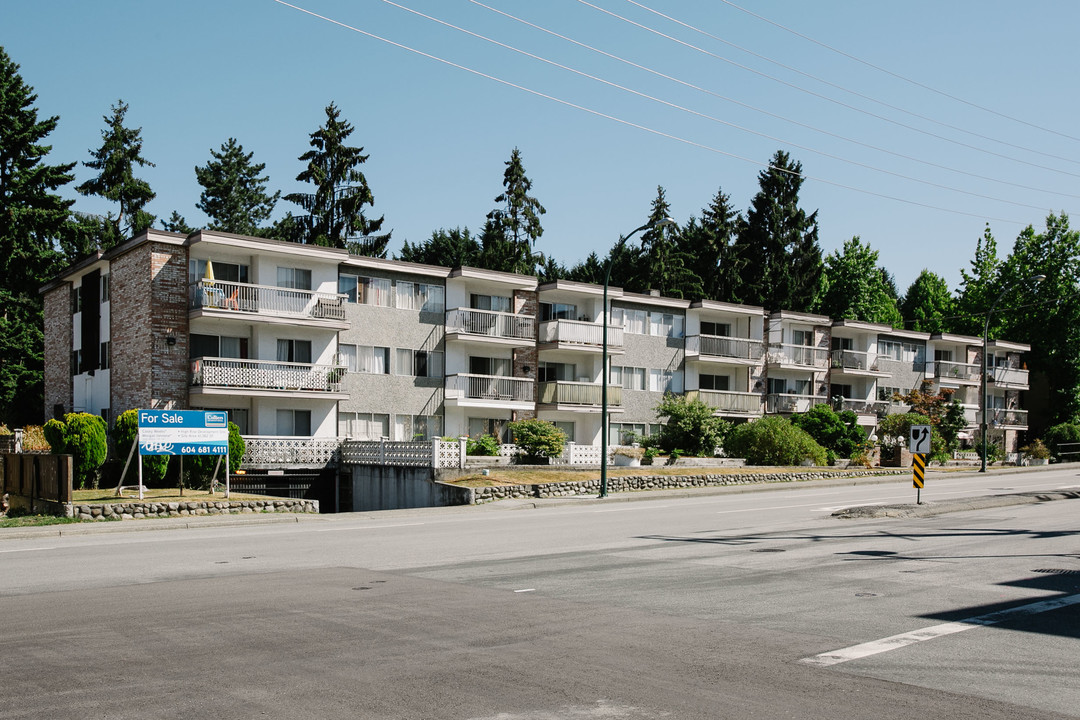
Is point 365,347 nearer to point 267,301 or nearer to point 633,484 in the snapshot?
point 267,301

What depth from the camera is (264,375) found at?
3947 centimetres

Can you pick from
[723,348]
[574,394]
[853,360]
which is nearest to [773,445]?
[574,394]

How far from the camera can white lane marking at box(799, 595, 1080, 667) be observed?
851 centimetres

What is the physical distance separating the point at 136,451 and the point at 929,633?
27.1 m

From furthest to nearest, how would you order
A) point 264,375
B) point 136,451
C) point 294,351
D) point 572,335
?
1. point 572,335
2. point 294,351
3. point 264,375
4. point 136,451

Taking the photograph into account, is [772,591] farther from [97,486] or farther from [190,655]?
[97,486]

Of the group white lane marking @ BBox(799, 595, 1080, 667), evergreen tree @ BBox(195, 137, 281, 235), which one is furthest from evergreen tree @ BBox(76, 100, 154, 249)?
white lane marking @ BBox(799, 595, 1080, 667)

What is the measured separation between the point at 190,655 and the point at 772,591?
722 cm

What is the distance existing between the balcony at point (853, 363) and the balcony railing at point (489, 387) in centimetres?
2663

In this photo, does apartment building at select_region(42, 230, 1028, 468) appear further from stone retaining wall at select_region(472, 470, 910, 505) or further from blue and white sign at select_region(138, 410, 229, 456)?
blue and white sign at select_region(138, 410, 229, 456)

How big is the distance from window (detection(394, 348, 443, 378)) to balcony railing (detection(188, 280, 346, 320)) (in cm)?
407

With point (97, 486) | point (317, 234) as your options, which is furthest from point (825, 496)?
point (317, 234)

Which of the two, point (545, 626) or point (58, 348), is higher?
point (58, 348)

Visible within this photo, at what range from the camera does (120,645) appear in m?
8.76
